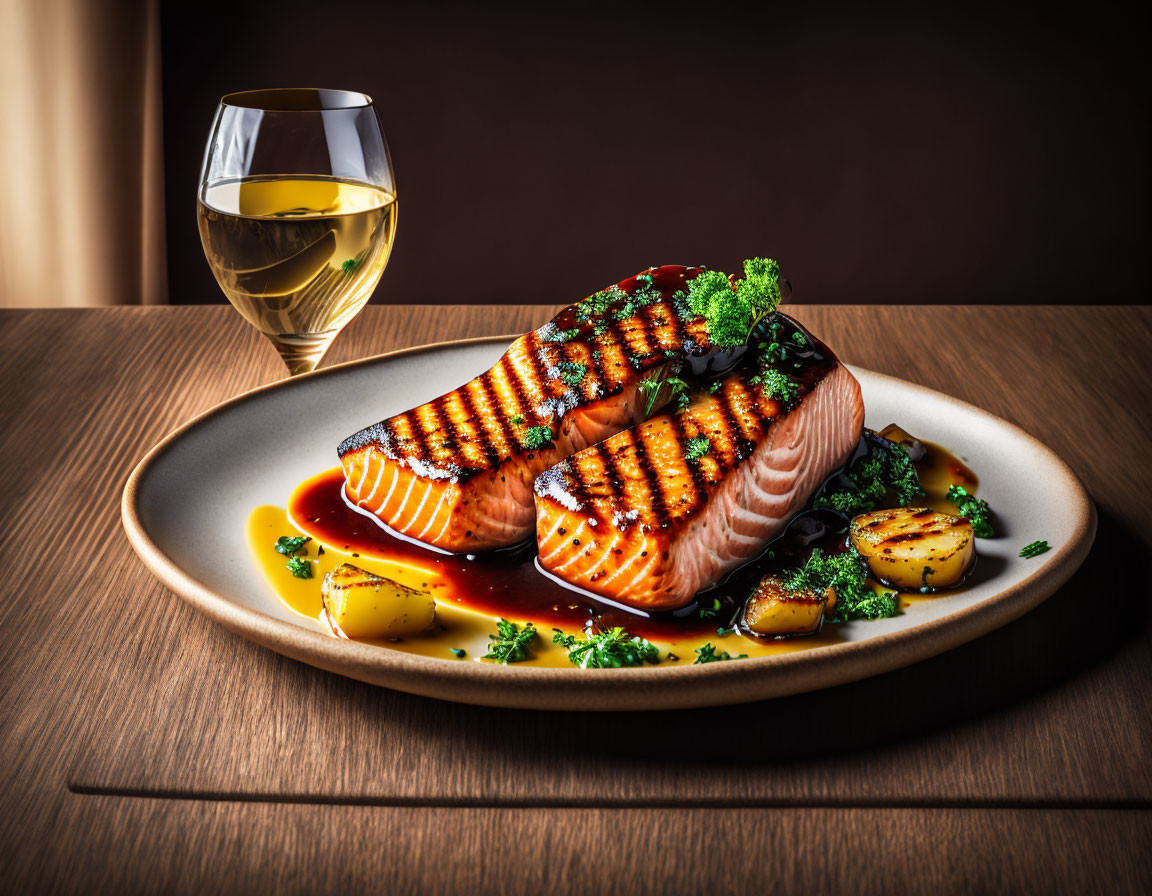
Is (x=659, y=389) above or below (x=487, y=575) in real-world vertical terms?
above

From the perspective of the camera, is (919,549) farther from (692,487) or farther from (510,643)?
(510,643)

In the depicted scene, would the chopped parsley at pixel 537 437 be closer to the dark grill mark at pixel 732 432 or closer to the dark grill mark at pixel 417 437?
the dark grill mark at pixel 417 437

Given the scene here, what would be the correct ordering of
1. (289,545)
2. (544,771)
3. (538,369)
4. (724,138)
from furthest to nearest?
1. (724,138)
2. (538,369)
3. (289,545)
4. (544,771)

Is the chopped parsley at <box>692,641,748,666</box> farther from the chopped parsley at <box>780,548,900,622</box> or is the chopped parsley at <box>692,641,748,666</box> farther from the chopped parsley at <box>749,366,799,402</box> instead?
the chopped parsley at <box>749,366,799,402</box>

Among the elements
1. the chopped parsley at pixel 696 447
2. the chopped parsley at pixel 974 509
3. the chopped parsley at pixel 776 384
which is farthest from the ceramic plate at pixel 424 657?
the chopped parsley at pixel 696 447

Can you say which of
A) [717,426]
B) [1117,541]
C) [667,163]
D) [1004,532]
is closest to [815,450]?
[717,426]

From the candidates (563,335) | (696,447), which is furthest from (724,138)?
(696,447)

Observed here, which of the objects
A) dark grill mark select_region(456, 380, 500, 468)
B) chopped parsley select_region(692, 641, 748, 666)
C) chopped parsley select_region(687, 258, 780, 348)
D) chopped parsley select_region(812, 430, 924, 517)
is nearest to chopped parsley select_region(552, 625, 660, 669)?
chopped parsley select_region(692, 641, 748, 666)
